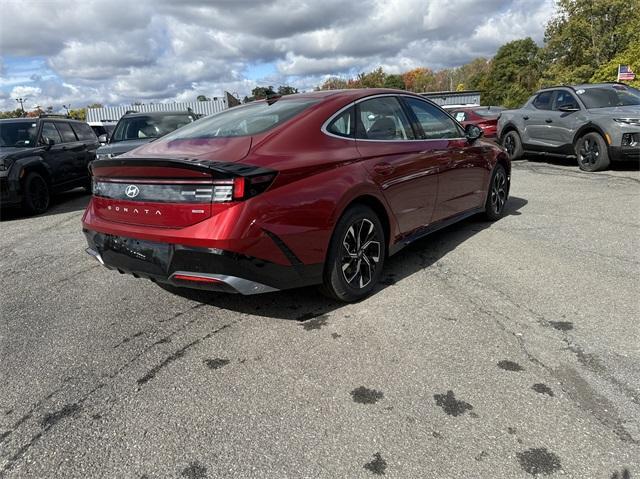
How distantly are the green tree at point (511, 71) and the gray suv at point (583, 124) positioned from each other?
1589 inches

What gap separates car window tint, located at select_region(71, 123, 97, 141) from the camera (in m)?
10.2

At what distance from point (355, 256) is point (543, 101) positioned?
31.7 ft

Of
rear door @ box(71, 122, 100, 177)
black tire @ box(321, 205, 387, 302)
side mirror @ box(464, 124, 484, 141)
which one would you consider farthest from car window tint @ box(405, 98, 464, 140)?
rear door @ box(71, 122, 100, 177)

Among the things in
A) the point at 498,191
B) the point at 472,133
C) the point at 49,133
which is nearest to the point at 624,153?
the point at 498,191

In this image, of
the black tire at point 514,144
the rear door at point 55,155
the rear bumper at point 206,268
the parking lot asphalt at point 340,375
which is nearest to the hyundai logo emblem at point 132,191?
the rear bumper at point 206,268

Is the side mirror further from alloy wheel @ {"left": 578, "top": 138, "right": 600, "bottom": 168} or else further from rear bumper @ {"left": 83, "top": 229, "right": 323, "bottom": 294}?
alloy wheel @ {"left": 578, "top": 138, "right": 600, "bottom": 168}

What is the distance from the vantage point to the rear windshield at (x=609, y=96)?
9828 mm

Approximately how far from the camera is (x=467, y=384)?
2.64 metres

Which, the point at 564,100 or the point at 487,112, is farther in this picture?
the point at 487,112

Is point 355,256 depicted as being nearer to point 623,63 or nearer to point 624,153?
point 624,153

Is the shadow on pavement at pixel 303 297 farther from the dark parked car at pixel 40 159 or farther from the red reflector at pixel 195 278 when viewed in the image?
the dark parked car at pixel 40 159

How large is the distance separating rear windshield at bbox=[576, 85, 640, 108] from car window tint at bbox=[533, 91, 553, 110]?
811 mm

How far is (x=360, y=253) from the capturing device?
3750mm

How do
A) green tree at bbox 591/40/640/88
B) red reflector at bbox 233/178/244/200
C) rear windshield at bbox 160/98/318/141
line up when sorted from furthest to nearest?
green tree at bbox 591/40/640/88 → rear windshield at bbox 160/98/318/141 → red reflector at bbox 233/178/244/200
